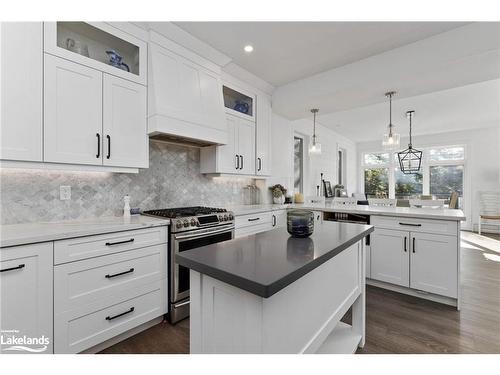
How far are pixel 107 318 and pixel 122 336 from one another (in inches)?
10.7

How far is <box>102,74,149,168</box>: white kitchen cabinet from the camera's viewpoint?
6.62ft

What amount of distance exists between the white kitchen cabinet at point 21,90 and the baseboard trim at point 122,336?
4.67ft

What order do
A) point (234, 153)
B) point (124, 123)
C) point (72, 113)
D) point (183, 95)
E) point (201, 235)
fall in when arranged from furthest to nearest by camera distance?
point (234, 153) → point (183, 95) → point (201, 235) → point (124, 123) → point (72, 113)

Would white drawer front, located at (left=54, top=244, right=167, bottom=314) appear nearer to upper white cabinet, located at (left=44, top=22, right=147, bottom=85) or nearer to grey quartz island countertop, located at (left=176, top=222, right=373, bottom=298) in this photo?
grey quartz island countertop, located at (left=176, top=222, right=373, bottom=298)

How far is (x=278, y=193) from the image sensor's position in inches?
157

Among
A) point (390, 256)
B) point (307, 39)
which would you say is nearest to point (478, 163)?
point (390, 256)

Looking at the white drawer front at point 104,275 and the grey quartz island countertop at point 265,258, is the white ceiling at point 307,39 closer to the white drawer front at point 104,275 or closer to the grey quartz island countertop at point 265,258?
the grey quartz island countertop at point 265,258

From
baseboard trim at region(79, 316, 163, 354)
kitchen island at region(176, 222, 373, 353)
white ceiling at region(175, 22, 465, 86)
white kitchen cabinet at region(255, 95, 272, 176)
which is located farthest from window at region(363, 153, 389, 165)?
baseboard trim at region(79, 316, 163, 354)

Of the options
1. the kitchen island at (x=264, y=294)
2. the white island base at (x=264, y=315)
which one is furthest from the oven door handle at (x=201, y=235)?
the white island base at (x=264, y=315)

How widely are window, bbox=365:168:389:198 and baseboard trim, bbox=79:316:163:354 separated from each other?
818 cm

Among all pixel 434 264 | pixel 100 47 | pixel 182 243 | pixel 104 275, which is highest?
pixel 100 47

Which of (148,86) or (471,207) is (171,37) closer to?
(148,86)

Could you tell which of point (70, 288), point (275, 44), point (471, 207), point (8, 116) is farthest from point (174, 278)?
point (471, 207)

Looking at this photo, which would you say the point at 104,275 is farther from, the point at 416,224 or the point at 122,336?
the point at 416,224
